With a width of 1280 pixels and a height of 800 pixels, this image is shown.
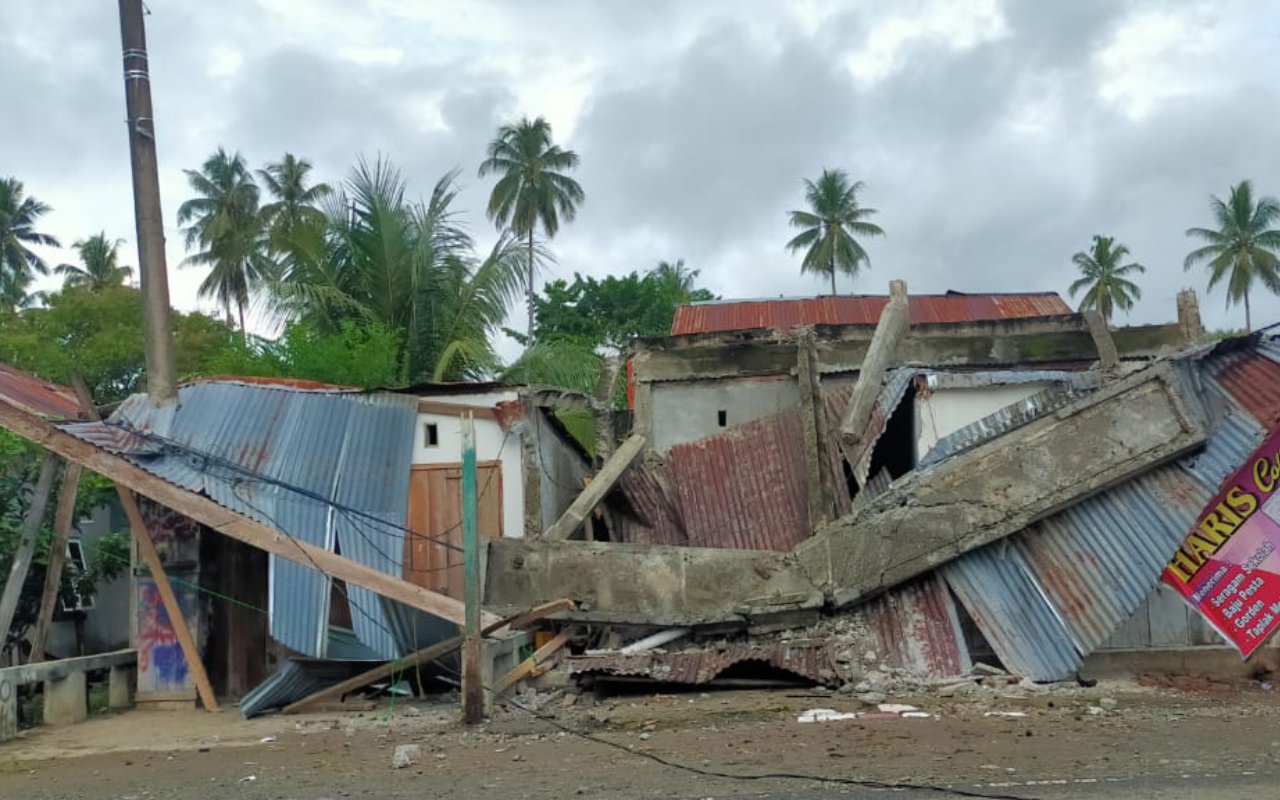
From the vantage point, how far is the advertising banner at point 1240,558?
32.6 feet

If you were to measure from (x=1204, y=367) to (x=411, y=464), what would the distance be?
27.5 ft

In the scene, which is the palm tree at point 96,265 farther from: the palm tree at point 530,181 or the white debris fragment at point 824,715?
the white debris fragment at point 824,715

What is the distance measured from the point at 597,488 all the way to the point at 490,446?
4.89 feet

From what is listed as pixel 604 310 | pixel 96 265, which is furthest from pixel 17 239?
pixel 604 310

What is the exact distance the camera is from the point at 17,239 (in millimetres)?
42812

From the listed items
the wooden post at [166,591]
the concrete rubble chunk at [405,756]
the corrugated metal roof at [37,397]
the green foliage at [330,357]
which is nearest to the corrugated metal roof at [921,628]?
the concrete rubble chunk at [405,756]

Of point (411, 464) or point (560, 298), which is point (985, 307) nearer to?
point (411, 464)

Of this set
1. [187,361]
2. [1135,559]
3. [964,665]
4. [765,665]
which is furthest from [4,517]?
[187,361]

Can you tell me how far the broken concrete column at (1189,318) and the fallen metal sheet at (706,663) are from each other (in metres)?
6.46

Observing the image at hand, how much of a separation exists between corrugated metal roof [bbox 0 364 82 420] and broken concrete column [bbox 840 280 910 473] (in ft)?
26.5

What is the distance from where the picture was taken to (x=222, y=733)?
31.5 ft

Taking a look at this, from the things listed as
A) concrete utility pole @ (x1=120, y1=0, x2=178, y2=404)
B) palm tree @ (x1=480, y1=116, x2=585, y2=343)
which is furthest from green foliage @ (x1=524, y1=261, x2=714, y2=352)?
concrete utility pole @ (x1=120, y1=0, x2=178, y2=404)

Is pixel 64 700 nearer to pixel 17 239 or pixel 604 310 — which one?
pixel 604 310

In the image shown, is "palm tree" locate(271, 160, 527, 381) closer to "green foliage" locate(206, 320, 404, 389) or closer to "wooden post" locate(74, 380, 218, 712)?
"green foliage" locate(206, 320, 404, 389)
